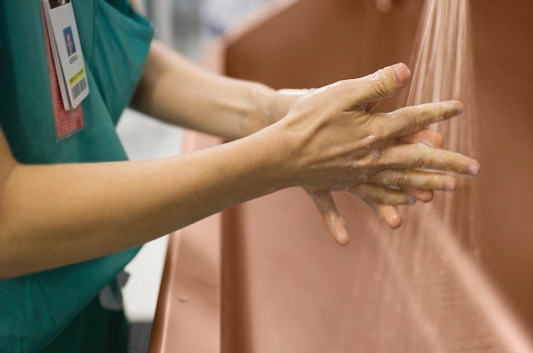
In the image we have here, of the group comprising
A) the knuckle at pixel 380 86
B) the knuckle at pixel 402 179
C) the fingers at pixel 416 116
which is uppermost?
the knuckle at pixel 380 86

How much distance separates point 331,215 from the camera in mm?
707

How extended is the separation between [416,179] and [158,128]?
1467mm

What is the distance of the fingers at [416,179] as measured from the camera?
65 cm

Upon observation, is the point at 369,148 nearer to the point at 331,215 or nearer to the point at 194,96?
the point at 331,215

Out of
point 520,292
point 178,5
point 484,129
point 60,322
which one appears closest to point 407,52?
point 484,129

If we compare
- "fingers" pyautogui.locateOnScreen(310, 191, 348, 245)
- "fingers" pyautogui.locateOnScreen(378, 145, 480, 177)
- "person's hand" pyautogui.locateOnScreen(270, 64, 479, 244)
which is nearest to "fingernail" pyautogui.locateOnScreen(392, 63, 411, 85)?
"person's hand" pyautogui.locateOnScreen(270, 64, 479, 244)

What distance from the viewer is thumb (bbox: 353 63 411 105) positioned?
0.53m

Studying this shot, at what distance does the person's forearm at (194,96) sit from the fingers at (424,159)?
281 millimetres

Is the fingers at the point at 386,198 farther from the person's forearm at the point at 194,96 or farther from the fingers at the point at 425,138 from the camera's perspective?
the person's forearm at the point at 194,96

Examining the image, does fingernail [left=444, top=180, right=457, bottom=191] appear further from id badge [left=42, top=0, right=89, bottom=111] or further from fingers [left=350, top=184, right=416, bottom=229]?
id badge [left=42, top=0, right=89, bottom=111]

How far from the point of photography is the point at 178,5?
2342 mm

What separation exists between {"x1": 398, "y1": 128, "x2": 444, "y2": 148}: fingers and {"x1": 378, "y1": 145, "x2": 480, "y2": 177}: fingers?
2cm

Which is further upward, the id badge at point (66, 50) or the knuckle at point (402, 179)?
the id badge at point (66, 50)

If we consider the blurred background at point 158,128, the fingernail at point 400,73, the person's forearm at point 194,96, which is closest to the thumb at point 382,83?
the fingernail at point 400,73
